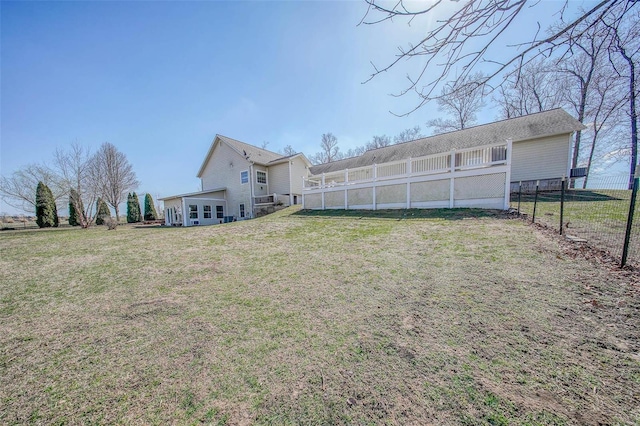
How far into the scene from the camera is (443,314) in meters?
2.84

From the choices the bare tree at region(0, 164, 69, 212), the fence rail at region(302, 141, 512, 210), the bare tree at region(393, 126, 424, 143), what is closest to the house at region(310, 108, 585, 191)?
the fence rail at region(302, 141, 512, 210)

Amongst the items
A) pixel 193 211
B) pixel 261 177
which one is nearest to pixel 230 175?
pixel 261 177

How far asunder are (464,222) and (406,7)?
265 inches

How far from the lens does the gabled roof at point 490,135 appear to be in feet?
42.8

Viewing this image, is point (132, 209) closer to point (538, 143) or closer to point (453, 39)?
point (453, 39)

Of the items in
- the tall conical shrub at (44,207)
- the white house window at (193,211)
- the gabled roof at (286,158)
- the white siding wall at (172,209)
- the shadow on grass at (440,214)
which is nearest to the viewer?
the shadow on grass at (440,214)

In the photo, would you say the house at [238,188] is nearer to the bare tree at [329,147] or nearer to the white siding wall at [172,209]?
the white siding wall at [172,209]

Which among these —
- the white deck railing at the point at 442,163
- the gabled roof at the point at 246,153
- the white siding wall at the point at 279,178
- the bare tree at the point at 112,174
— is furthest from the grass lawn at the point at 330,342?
the bare tree at the point at 112,174

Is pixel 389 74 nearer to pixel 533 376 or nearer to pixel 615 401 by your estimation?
pixel 533 376

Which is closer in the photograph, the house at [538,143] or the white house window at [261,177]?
the house at [538,143]

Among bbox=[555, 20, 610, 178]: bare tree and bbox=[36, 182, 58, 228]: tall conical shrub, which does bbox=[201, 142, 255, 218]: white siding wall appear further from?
bbox=[555, 20, 610, 178]: bare tree

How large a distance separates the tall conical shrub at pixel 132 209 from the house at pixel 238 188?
34.4 feet

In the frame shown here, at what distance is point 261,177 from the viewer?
18141 mm

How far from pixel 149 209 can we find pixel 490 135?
35.3 metres
